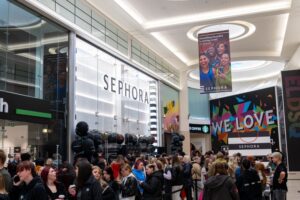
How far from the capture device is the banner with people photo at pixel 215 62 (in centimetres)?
1331

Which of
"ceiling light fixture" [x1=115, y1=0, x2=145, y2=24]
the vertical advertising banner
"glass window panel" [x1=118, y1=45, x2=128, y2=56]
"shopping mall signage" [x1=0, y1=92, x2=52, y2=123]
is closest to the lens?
"shopping mall signage" [x1=0, y1=92, x2=52, y2=123]

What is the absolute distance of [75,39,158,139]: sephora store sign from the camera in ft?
36.7

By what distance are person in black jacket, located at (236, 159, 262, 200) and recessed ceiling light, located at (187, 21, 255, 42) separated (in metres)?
9.73

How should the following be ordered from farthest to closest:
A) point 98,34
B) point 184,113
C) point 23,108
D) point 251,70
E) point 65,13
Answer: point 251,70, point 184,113, point 98,34, point 65,13, point 23,108

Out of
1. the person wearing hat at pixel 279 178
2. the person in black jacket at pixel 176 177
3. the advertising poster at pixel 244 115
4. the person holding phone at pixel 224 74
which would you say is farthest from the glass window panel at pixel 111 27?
the advertising poster at pixel 244 115

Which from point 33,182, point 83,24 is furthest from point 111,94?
point 33,182

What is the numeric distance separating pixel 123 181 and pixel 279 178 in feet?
10.4

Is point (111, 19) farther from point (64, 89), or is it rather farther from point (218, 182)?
point (218, 182)

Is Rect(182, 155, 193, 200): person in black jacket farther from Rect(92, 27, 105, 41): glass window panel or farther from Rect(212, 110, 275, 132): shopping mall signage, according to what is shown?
Rect(212, 110, 275, 132): shopping mall signage

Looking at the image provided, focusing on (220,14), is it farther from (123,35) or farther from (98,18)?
(98,18)

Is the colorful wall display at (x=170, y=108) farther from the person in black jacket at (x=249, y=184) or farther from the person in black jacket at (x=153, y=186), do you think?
the person in black jacket at (x=153, y=186)

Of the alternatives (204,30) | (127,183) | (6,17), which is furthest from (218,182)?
(204,30)

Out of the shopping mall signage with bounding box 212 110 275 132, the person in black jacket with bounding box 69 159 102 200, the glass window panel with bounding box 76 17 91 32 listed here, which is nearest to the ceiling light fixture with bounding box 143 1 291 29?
the glass window panel with bounding box 76 17 91 32

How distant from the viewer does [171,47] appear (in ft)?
58.6
